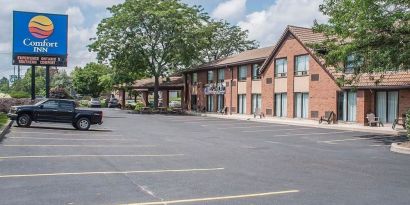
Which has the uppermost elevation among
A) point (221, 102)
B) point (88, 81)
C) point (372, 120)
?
point (88, 81)

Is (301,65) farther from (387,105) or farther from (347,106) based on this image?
(387,105)

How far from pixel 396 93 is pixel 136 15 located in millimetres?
30819

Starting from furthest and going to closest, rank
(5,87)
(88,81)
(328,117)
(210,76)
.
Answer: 1. (5,87)
2. (88,81)
3. (210,76)
4. (328,117)

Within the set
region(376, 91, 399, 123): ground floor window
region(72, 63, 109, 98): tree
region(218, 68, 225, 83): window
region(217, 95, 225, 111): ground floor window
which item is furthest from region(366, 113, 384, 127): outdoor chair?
region(72, 63, 109, 98): tree

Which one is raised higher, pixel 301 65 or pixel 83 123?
pixel 301 65

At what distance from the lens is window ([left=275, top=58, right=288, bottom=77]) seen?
40312 mm

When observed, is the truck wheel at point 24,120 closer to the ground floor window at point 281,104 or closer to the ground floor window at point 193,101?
the ground floor window at point 281,104

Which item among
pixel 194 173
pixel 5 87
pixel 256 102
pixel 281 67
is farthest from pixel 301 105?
pixel 5 87

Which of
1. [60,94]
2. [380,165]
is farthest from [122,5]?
[380,165]

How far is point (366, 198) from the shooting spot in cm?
914

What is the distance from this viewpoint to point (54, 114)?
25.0 metres

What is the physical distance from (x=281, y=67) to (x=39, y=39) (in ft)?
62.6

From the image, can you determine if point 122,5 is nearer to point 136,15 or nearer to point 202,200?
point 136,15

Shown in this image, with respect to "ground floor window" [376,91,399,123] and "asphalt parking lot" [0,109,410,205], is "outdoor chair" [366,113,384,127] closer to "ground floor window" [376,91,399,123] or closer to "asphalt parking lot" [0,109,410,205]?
"ground floor window" [376,91,399,123]
